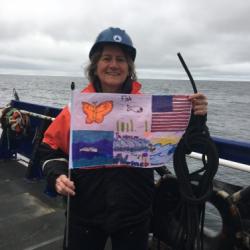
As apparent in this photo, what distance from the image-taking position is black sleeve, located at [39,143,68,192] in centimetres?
233

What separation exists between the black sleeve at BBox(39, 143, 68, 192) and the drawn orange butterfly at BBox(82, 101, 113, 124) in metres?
0.30

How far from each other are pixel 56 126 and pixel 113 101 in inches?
14.9

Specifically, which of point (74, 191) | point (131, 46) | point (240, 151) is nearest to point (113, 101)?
point (131, 46)

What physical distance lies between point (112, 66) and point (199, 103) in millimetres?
574

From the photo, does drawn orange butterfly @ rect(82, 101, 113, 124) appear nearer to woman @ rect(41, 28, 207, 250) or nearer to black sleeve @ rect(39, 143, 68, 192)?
woman @ rect(41, 28, 207, 250)

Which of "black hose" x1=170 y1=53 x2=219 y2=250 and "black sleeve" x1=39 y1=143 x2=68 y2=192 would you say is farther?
"black hose" x1=170 y1=53 x2=219 y2=250

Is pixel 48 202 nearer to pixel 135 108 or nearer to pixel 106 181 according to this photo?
pixel 106 181

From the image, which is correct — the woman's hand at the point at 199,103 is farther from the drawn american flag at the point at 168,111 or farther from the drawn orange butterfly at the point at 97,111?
the drawn orange butterfly at the point at 97,111

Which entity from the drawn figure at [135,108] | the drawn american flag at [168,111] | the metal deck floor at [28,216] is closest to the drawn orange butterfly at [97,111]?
the drawn figure at [135,108]

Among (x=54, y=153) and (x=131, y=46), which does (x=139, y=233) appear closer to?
(x=54, y=153)

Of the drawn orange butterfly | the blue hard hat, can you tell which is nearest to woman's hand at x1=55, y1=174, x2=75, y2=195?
the drawn orange butterfly

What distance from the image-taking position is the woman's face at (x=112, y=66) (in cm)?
237

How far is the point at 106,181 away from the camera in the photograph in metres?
2.31

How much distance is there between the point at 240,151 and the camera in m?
2.85
